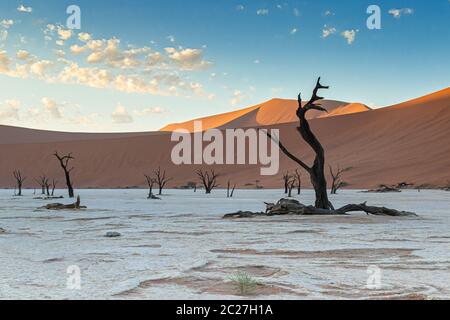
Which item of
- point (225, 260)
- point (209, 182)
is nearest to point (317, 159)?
point (225, 260)

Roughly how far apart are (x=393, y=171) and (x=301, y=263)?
5964cm

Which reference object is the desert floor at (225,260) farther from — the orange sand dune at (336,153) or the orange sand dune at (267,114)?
the orange sand dune at (267,114)

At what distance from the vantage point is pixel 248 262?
7965 mm

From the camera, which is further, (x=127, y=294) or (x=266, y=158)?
(x=266, y=158)

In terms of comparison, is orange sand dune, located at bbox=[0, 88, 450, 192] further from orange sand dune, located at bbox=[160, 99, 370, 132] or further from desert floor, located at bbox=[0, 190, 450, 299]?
desert floor, located at bbox=[0, 190, 450, 299]

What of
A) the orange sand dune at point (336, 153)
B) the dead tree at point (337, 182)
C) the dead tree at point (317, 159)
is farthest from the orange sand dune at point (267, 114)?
the dead tree at point (317, 159)

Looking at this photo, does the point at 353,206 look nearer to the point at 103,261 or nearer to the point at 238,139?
the point at 103,261

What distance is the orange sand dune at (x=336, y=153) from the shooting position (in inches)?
2601

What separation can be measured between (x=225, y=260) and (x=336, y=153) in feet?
244

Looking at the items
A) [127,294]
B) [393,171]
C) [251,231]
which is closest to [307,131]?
[251,231]

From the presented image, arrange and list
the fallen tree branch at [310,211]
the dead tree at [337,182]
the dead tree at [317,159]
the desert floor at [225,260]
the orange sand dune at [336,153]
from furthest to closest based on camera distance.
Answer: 1. the orange sand dune at [336,153]
2. the dead tree at [337,182]
3. the dead tree at [317,159]
4. the fallen tree branch at [310,211]
5. the desert floor at [225,260]

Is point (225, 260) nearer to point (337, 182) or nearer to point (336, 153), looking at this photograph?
point (337, 182)

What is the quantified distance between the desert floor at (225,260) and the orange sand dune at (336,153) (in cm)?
4715

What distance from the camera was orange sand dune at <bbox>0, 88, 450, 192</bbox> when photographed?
66.1 metres
